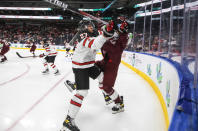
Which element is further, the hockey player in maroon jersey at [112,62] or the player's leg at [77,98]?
the hockey player in maroon jersey at [112,62]

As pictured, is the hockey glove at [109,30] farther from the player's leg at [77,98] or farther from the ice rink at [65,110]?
the ice rink at [65,110]

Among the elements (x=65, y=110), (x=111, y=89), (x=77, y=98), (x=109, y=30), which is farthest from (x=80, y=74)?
(x=65, y=110)

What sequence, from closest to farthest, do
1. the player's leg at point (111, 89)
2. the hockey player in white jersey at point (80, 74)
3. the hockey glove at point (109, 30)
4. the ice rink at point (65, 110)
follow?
the hockey glove at point (109, 30) < the hockey player in white jersey at point (80, 74) < the ice rink at point (65, 110) < the player's leg at point (111, 89)

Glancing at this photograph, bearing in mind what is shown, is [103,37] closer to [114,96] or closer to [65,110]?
[114,96]

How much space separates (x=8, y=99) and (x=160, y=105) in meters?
2.75

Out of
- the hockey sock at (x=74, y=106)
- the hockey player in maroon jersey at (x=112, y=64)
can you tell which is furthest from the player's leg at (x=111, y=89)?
the hockey sock at (x=74, y=106)

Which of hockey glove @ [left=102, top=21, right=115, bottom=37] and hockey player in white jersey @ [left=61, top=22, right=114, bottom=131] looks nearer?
hockey glove @ [left=102, top=21, right=115, bottom=37]

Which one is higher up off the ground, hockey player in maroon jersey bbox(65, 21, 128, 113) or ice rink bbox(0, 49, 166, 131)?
hockey player in maroon jersey bbox(65, 21, 128, 113)

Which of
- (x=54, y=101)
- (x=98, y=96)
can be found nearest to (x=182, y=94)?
(x=98, y=96)

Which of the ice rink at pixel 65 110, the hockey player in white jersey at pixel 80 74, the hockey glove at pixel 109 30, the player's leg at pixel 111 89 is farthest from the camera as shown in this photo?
the player's leg at pixel 111 89

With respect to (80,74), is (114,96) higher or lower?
lower

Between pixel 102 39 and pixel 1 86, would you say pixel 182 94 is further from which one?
pixel 1 86

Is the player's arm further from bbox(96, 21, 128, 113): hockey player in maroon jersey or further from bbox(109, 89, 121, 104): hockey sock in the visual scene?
bbox(109, 89, 121, 104): hockey sock

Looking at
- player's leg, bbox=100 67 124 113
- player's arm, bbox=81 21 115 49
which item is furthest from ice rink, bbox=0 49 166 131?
player's arm, bbox=81 21 115 49
